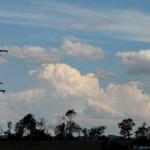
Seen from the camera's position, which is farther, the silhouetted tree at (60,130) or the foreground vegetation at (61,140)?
the silhouetted tree at (60,130)

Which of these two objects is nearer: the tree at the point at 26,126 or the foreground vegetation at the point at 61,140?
the foreground vegetation at the point at 61,140

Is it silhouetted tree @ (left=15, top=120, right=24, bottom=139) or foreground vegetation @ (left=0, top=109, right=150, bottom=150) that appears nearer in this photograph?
foreground vegetation @ (left=0, top=109, right=150, bottom=150)

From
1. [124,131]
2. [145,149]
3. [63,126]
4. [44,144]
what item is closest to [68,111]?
[63,126]

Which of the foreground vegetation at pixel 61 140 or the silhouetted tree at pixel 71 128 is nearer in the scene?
the foreground vegetation at pixel 61 140

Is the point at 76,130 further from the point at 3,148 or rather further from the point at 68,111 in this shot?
the point at 3,148

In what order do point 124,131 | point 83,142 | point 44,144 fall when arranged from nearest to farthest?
point 44,144 → point 83,142 → point 124,131

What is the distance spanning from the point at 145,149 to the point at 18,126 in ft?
212

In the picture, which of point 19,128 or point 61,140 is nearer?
point 61,140

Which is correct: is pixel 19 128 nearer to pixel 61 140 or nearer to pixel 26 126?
pixel 26 126

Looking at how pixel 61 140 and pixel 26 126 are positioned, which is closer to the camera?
pixel 61 140

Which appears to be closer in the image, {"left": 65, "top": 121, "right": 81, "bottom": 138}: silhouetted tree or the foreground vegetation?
Answer: the foreground vegetation

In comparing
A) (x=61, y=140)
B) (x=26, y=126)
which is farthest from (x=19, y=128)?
(x=61, y=140)

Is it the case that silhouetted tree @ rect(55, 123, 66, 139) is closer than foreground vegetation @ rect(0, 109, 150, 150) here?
No

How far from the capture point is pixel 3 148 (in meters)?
103
